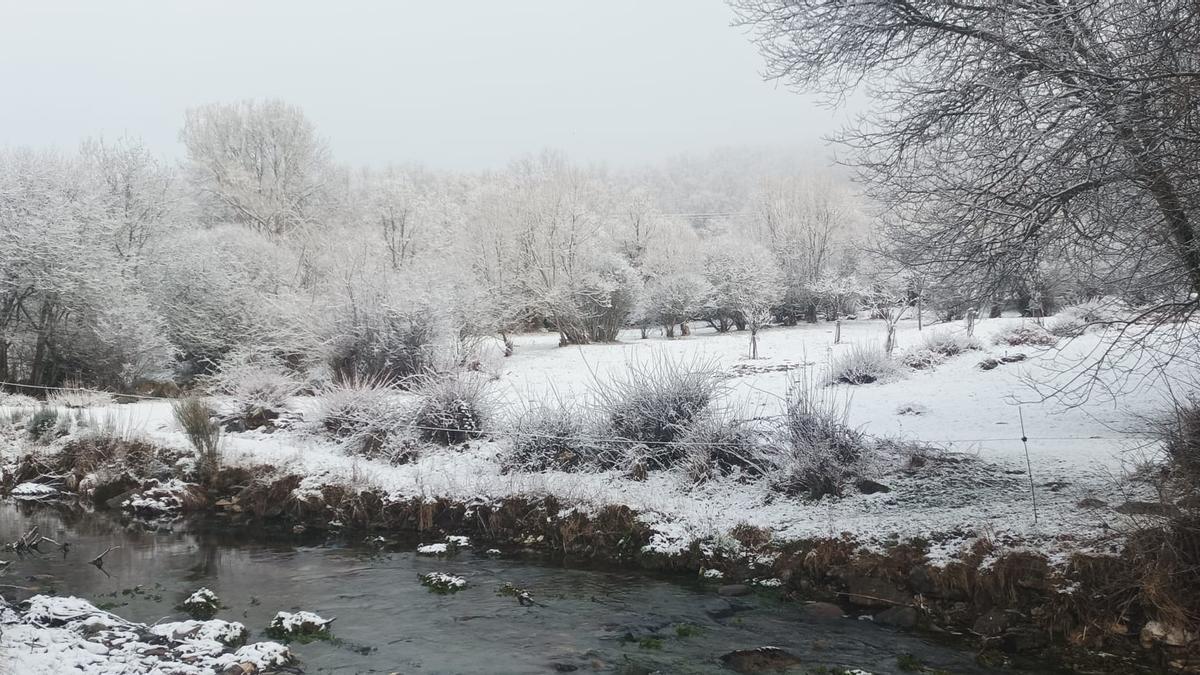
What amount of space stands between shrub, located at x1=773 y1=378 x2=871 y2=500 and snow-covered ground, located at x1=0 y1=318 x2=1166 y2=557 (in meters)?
0.27

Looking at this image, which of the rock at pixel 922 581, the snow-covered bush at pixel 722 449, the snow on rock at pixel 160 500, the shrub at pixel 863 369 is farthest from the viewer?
the shrub at pixel 863 369

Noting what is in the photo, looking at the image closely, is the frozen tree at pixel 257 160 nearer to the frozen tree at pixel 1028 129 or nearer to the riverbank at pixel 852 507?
the riverbank at pixel 852 507

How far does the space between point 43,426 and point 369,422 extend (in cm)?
635

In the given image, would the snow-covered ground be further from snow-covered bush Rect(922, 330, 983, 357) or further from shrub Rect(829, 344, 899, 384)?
snow-covered bush Rect(922, 330, 983, 357)

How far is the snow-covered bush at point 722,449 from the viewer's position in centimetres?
1021

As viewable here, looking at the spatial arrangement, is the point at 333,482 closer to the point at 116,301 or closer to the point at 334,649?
the point at 334,649

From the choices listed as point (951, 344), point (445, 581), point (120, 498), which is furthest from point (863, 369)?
point (120, 498)

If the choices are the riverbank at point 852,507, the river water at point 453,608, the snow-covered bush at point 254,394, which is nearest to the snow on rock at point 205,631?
the river water at point 453,608

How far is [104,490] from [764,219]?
137 feet

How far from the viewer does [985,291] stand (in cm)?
912

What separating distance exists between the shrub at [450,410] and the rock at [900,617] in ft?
24.2

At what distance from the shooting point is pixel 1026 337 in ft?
63.7

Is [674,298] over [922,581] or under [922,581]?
over

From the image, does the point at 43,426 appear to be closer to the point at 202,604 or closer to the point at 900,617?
the point at 202,604
